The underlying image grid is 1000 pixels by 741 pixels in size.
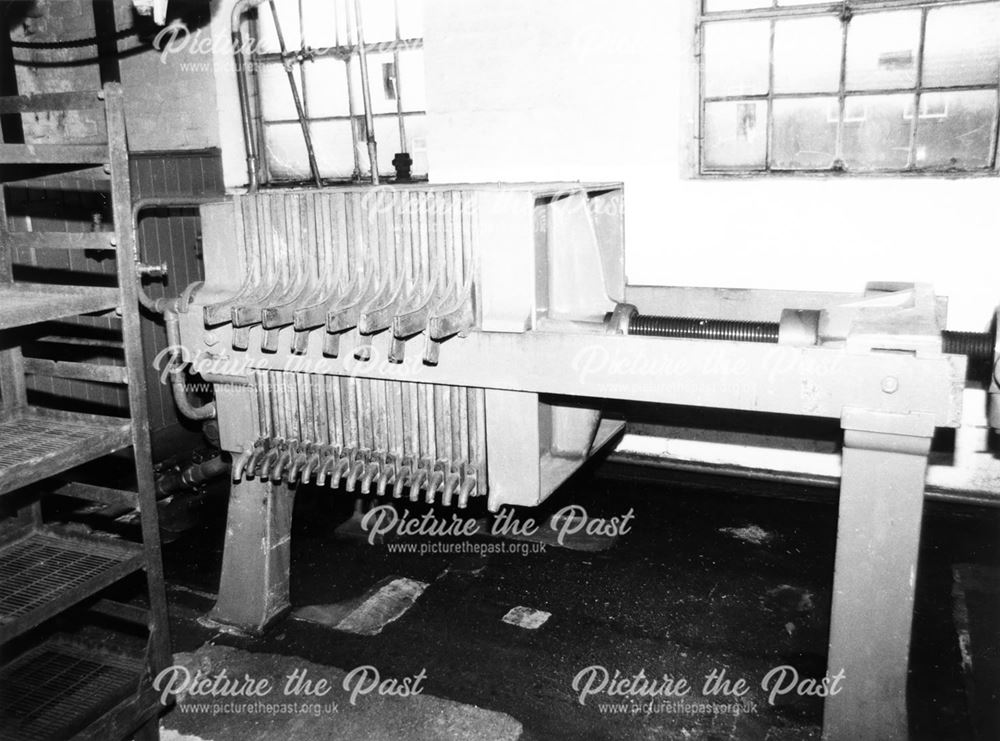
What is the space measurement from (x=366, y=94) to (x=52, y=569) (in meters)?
3.38

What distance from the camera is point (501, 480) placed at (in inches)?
97.4

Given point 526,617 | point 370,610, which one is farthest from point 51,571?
point 526,617

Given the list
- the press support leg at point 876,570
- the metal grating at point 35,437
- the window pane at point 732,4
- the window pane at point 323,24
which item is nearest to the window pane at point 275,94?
the window pane at point 323,24

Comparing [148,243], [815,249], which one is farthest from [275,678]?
[815,249]

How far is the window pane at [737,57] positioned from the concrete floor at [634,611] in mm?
2051

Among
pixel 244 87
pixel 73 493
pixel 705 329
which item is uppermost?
pixel 244 87

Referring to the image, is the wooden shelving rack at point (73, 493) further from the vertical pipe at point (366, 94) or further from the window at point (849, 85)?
the window at point (849, 85)

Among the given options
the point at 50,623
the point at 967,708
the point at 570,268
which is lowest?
the point at 967,708

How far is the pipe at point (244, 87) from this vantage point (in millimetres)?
4852

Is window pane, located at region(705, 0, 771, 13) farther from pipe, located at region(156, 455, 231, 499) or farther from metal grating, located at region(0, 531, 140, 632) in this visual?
metal grating, located at region(0, 531, 140, 632)

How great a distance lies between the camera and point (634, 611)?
308cm

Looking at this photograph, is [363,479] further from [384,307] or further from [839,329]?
[839,329]

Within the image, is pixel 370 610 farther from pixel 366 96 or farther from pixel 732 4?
pixel 732 4

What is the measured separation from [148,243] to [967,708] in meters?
4.14
